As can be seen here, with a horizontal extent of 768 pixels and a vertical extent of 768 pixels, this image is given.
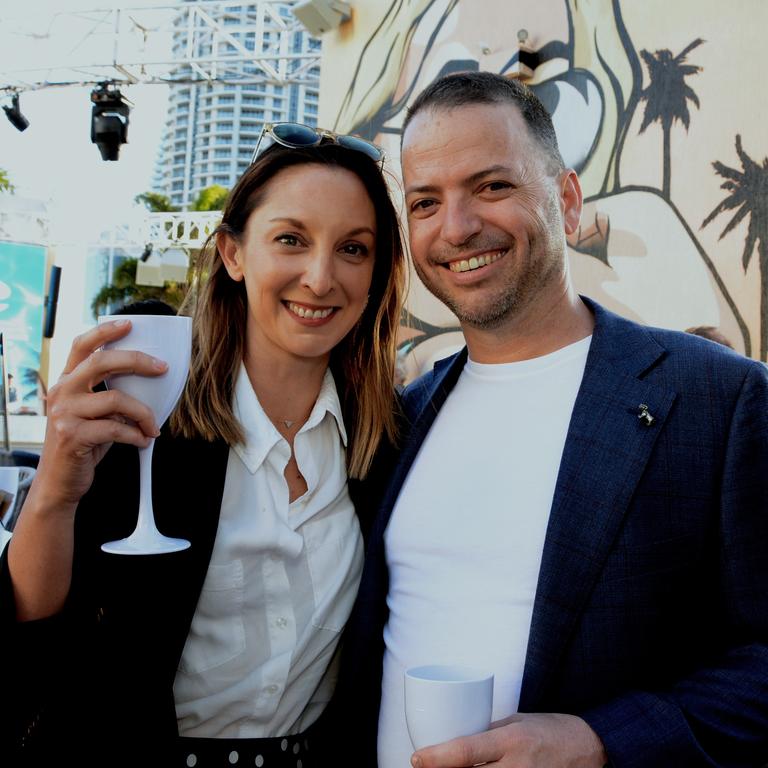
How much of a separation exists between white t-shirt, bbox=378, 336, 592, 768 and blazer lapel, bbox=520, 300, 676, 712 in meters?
0.09

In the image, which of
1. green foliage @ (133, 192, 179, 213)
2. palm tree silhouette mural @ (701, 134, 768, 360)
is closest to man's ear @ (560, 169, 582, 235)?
palm tree silhouette mural @ (701, 134, 768, 360)

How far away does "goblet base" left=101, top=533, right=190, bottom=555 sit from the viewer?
135 centimetres

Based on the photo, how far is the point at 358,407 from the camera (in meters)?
2.26

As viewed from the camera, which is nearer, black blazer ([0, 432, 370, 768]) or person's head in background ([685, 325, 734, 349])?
black blazer ([0, 432, 370, 768])

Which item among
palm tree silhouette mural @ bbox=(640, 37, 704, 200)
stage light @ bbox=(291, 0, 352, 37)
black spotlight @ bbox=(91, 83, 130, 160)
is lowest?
palm tree silhouette mural @ bbox=(640, 37, 704, 200)

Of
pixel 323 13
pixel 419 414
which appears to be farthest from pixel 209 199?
pixel 419 414

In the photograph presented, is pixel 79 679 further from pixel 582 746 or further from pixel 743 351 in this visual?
pixel 743 351

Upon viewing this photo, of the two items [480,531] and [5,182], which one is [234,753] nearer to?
[480,531]

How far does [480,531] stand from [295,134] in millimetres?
1108

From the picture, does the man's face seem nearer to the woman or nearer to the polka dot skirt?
the woman

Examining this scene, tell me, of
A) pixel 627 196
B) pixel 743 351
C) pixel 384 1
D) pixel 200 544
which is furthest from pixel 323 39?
pixel 200 544

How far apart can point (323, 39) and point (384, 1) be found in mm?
927

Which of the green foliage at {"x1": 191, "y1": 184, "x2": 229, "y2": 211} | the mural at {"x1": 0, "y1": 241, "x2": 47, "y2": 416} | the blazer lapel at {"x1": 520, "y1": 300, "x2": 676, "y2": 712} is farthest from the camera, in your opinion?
the green foliage at {"x1": 191, "y1": 184, "x2": 229, "y2": 211}

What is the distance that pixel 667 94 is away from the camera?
5172mm
